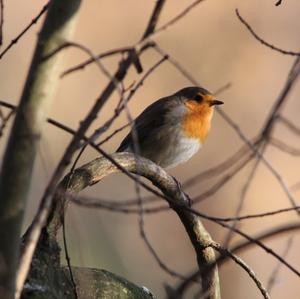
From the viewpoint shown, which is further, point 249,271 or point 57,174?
point 249,271

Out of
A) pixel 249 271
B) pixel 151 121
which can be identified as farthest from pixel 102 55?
pixel 151 121

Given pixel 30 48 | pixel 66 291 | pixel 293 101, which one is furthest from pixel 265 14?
pixel 66 291

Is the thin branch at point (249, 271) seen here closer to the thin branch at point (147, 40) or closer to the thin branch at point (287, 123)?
the thin branch at point (287, 123)

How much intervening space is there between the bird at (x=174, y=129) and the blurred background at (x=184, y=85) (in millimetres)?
1775

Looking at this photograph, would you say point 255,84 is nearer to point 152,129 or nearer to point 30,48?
point 30,48

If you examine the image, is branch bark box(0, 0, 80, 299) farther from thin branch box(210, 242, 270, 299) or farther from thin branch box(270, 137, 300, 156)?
thin branch box(210, 242, 270, 299)

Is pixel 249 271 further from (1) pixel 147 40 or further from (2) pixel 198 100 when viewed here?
(2) pixel 198 100

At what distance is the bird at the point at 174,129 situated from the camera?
13.4 ft

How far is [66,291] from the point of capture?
2.06m

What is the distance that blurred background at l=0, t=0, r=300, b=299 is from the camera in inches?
240

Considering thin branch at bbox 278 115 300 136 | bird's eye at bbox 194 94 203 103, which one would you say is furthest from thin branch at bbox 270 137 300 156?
bird's eye at bbox 194 94 203 103

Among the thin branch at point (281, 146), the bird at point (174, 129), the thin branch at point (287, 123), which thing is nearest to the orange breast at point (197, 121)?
the bird at point (174, 129)

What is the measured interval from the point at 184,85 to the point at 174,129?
7.77ft

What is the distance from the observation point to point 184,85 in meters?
6.43
